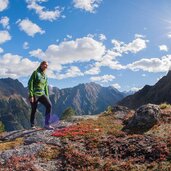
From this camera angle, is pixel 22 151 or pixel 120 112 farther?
pixel 120 112

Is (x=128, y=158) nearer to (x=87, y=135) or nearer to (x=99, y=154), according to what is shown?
(x=99, y=154)

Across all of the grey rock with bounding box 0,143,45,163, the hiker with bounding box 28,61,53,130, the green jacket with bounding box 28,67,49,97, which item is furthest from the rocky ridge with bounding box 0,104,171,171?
the green jacket with bounding box 28,67,49,97

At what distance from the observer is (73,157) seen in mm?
18172

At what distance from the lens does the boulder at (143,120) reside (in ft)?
77.5

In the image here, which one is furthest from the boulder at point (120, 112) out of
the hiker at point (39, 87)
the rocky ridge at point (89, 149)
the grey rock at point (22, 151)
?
the grey rock at point (22, 151)

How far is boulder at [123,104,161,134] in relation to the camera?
23.6m

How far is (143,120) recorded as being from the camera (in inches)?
940

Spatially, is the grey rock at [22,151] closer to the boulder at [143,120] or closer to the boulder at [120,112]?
the boulder at [143,120]

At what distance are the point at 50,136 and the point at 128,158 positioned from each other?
6.21 meters

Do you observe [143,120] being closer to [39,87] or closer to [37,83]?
[39,87]

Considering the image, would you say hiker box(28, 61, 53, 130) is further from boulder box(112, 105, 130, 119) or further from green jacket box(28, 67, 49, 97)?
boulder box(112, 105, 130, 119)

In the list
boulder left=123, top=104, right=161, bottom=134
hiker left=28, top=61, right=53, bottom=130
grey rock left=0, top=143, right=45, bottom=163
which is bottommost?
grey rock left=0, top=143, right=45, bottom=163

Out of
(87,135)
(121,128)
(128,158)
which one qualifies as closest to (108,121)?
(121,128)

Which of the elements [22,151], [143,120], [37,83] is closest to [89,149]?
[22,151]
